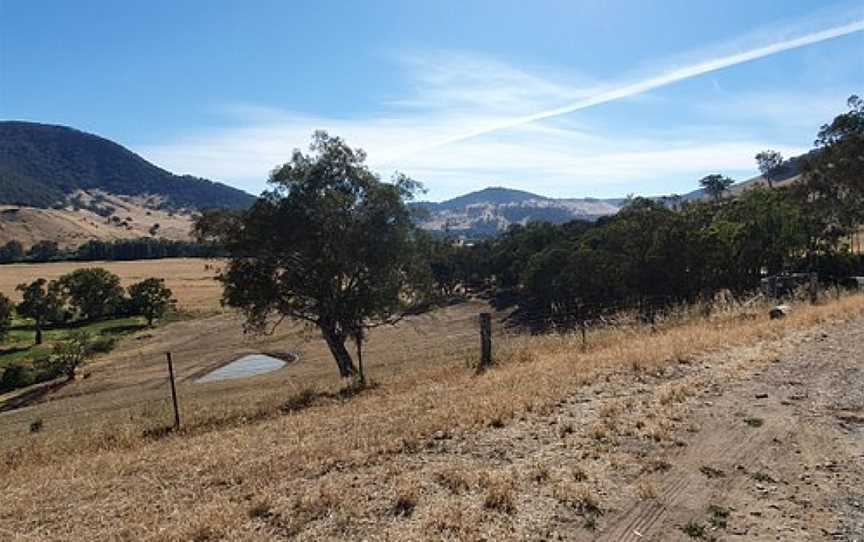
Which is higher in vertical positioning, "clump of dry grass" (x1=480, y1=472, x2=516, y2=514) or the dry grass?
"clump of dry grass" (x1=480, y1=472, x2=516, y2=514)

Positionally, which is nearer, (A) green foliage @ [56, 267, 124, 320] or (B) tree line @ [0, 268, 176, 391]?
(B) tree line @ [0, 268, 176, 391]

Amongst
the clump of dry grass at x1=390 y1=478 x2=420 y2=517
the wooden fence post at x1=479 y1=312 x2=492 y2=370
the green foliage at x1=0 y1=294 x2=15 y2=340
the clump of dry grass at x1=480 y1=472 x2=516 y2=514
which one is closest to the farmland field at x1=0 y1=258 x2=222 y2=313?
the green foliage at x1=0 y1=294 x2=15 y2=340

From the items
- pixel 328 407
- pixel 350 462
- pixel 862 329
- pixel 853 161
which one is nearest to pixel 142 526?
pixel 350 462

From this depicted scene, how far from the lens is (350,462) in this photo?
841 centimetres

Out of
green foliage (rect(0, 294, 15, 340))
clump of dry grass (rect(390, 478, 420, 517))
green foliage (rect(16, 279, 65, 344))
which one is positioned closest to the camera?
clump of dry grass (rect(390, 478, 420, 517))

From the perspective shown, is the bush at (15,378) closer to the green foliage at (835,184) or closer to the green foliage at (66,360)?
the green foliage at (66,360)

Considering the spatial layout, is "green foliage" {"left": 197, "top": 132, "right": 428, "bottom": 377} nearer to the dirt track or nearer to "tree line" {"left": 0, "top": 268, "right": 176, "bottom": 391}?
the dirt track

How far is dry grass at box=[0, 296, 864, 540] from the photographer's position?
6.66 m

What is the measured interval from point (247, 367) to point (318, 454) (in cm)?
6048

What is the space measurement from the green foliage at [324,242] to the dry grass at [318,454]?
824 centimetres

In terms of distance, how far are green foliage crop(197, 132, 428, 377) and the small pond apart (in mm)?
36468

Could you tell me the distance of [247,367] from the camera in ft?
217

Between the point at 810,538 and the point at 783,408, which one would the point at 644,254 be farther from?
the point at 810,538

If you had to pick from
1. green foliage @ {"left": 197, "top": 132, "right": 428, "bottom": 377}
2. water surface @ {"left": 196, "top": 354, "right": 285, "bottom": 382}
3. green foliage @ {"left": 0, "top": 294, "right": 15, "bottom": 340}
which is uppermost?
green foliage @ {"left": 197, "top": 132, "right": 428, "bottom": 377}
